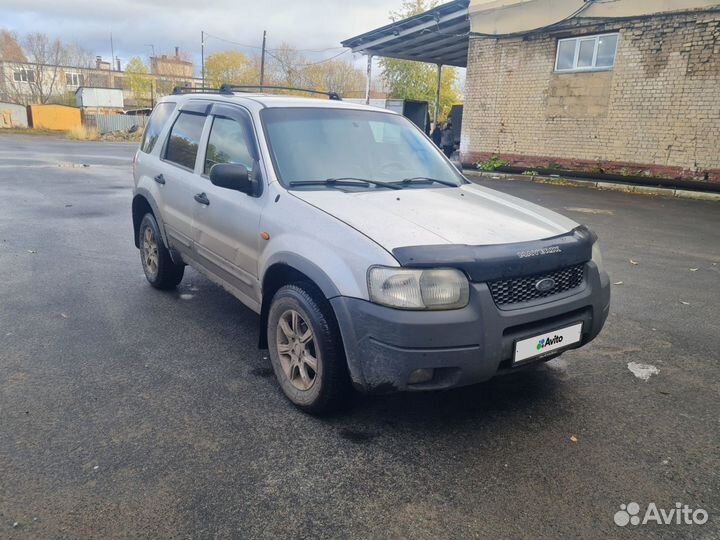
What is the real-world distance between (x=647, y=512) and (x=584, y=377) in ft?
4.47

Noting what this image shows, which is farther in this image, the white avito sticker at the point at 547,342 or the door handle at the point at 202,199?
the door handle at the point at 202,199

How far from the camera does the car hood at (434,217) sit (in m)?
2.81

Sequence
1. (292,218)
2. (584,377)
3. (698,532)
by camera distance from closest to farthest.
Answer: (698,532)
(292,218)
(584,377)

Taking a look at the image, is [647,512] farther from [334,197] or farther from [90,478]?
[90,478]

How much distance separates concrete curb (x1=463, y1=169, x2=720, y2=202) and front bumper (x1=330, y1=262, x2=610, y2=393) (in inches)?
478

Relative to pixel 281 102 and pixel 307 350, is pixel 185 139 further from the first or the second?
pixel 307 350

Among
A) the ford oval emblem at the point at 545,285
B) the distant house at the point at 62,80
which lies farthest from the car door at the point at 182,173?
the distant house at the point at 62,80

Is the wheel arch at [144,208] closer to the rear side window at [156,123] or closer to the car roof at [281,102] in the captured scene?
the rear side window at [156,123]

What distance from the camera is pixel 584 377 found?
12.1 feet

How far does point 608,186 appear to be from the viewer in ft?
46.8

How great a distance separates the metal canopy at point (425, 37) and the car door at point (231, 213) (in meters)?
15.4

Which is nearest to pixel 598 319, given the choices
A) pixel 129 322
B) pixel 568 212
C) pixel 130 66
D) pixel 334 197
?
pixel 334 197

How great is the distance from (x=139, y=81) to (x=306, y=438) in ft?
238

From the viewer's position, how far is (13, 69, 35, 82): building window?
249ft
